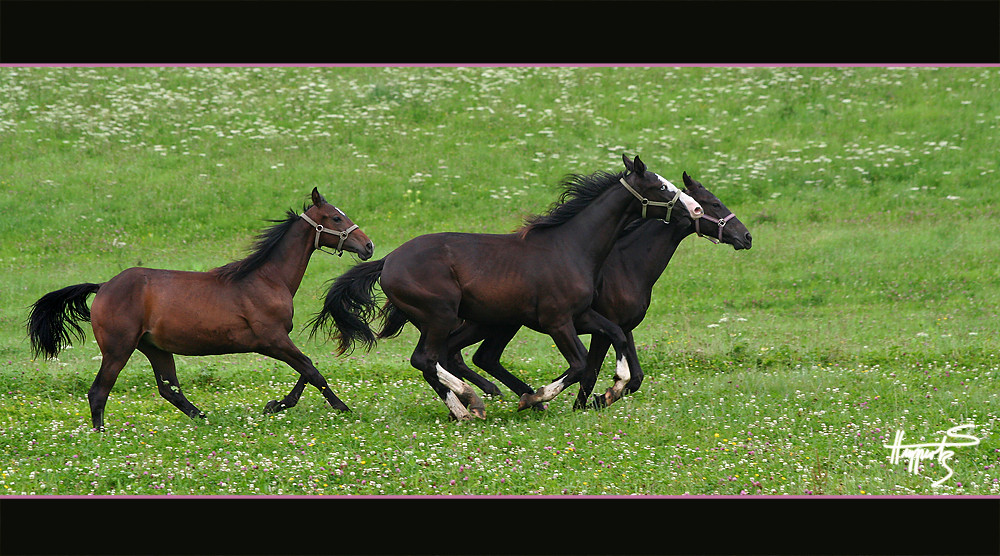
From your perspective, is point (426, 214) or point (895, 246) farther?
point (426, 214)

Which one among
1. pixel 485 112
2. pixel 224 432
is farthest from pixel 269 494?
pixel 485 112

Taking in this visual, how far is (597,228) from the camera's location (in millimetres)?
12594

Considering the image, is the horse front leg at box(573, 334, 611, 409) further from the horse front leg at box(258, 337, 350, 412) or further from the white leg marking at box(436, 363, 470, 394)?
the horse front leg at box(258, 337, 350, 412)

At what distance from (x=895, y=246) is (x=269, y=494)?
17524mm

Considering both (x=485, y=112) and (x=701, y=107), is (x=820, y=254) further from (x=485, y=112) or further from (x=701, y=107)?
(x=485, y=112)

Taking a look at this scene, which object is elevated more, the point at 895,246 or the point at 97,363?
the point at 895,246

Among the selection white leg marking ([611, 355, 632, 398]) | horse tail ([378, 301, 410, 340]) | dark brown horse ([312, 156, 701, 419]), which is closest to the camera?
dark brown horse ([312, 156, 701, 419])

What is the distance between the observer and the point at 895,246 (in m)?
23.6

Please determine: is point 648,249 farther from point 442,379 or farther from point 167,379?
point 167,379

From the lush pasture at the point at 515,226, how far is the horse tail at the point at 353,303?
0.95 metres

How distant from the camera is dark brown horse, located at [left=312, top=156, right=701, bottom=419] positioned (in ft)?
39.4

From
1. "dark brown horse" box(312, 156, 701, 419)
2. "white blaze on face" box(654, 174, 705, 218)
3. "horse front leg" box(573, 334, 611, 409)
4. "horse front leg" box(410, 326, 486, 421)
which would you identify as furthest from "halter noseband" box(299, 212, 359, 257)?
"white blaze on face" box(654, 174, 705, 218)

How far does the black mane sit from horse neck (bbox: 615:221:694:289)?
3900mm

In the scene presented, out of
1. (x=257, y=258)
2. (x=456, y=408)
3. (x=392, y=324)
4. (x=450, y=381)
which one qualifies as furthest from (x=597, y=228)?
(x=257, y=258)
